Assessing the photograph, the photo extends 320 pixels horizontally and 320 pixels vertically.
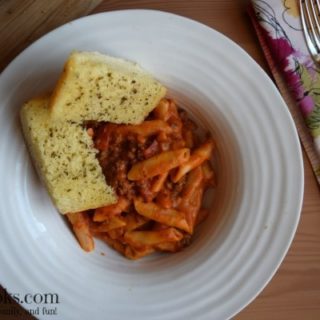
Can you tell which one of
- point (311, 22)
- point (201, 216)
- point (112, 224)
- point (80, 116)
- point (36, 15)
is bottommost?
point (201, 216)

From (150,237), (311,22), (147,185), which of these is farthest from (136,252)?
(311,22)

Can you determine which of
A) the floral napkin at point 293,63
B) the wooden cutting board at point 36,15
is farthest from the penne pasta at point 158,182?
the wooden cutting board at point 36,15

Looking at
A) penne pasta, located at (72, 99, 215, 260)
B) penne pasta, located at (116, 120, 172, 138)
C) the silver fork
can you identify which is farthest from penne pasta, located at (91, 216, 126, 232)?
the silver fork

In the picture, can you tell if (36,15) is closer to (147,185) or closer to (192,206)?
(147,185)

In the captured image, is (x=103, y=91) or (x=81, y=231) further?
(x=81, y=231)

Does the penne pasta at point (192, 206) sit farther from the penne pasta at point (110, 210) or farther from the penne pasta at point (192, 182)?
the penne pasta at point (110, 210)

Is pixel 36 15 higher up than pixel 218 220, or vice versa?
pixel 36 15
